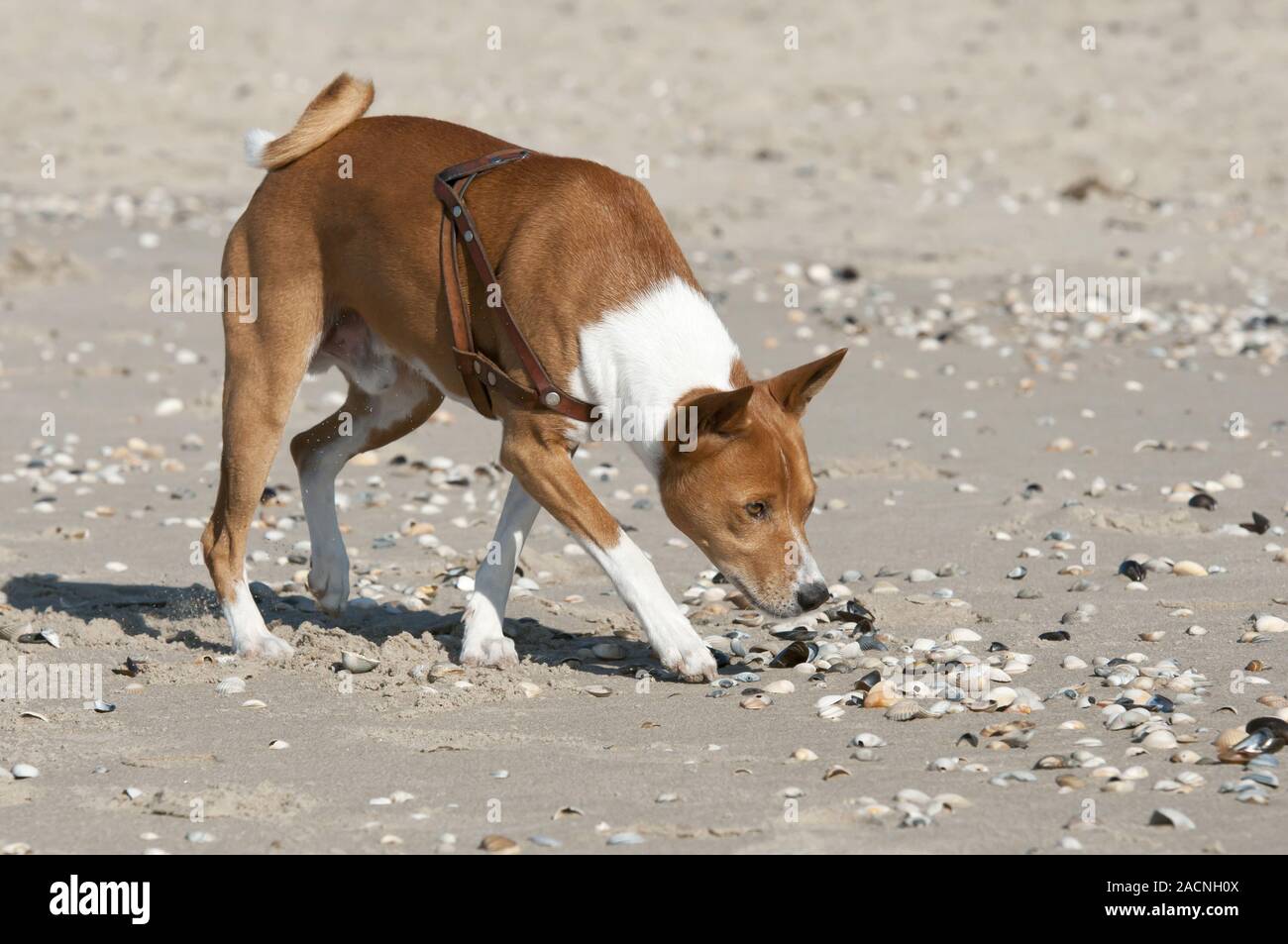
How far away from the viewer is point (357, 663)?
6.33 metres

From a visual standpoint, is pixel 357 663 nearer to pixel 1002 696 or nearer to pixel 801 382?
pixel 801 382

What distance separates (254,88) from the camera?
65.8ft

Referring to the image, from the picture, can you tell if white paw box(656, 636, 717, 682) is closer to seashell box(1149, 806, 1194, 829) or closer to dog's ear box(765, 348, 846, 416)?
dog's ear box(765, 348, 846, 416)

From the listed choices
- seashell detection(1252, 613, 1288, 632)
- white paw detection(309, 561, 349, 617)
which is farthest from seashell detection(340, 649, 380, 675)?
seashell detection(1252, 613, 1288, 632)

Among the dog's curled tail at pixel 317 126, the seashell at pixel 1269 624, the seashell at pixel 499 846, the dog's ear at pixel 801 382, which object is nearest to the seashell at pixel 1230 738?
the seashell at pixel 1269 624

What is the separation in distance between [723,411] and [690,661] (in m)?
0.91

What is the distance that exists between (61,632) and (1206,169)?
12494 mm

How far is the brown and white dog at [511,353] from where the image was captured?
19.4 ft

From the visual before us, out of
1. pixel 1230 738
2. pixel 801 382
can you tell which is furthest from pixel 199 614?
pixel 1230 738

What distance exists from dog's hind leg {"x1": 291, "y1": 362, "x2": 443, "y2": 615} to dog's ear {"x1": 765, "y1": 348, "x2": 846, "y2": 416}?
1.66 meters

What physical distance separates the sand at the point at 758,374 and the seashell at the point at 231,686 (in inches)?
1.9

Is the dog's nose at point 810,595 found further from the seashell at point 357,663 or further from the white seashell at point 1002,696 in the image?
the seashell at point 357,663
